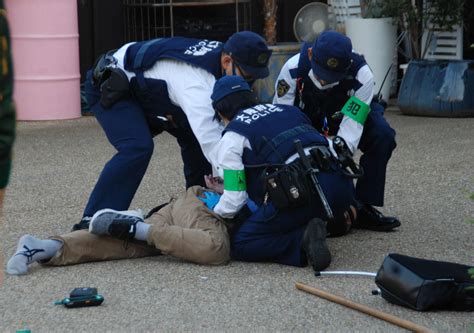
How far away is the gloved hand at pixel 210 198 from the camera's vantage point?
17.7 feet

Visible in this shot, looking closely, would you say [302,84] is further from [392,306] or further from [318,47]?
[392,306]

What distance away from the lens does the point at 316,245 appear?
4.98 meters

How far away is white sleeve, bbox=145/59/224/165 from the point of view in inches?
210

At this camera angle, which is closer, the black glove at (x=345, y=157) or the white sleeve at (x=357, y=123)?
the black glove at (x=345, y=157)

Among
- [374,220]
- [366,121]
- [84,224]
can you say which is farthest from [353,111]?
[84,224]

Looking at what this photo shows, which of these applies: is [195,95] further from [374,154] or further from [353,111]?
[374,154]

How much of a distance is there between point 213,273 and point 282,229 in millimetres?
396

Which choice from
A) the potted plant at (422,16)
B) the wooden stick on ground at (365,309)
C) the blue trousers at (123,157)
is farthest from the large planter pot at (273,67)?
the wooden stick on ground at (365,309)

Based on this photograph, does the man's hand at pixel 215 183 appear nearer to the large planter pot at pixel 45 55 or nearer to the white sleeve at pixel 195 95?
the white sleeve at pixel 195 95

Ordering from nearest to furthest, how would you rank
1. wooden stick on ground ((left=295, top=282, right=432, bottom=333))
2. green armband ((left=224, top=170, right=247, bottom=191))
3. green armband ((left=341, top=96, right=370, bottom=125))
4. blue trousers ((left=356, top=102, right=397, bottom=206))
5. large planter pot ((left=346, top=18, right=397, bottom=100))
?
wooden stick on ground ((left=295, top=282, right=432, bottom=333))
green armband ((left=224, top=170, right=247, bottom=191))
green armband ((left=341, top=96, right=370, bottom=125))
blue trousers ((left=356, top=102, right=397, bottom=206))
large planter pot ((left=346, top=18, right=397, bottom=100))

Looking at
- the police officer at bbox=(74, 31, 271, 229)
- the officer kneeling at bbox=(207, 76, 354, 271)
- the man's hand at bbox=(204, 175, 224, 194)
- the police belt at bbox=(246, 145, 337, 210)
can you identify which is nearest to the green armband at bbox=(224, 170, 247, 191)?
A: the officer kneeling at bbox=(207, 76, 354, 271)

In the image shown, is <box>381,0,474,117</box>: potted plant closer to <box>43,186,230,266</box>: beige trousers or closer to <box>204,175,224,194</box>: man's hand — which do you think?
<box>204,175,224,194</box>: man's hand

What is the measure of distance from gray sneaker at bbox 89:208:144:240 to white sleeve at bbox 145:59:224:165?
0.51 metres

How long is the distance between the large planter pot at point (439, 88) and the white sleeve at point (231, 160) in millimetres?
4984
